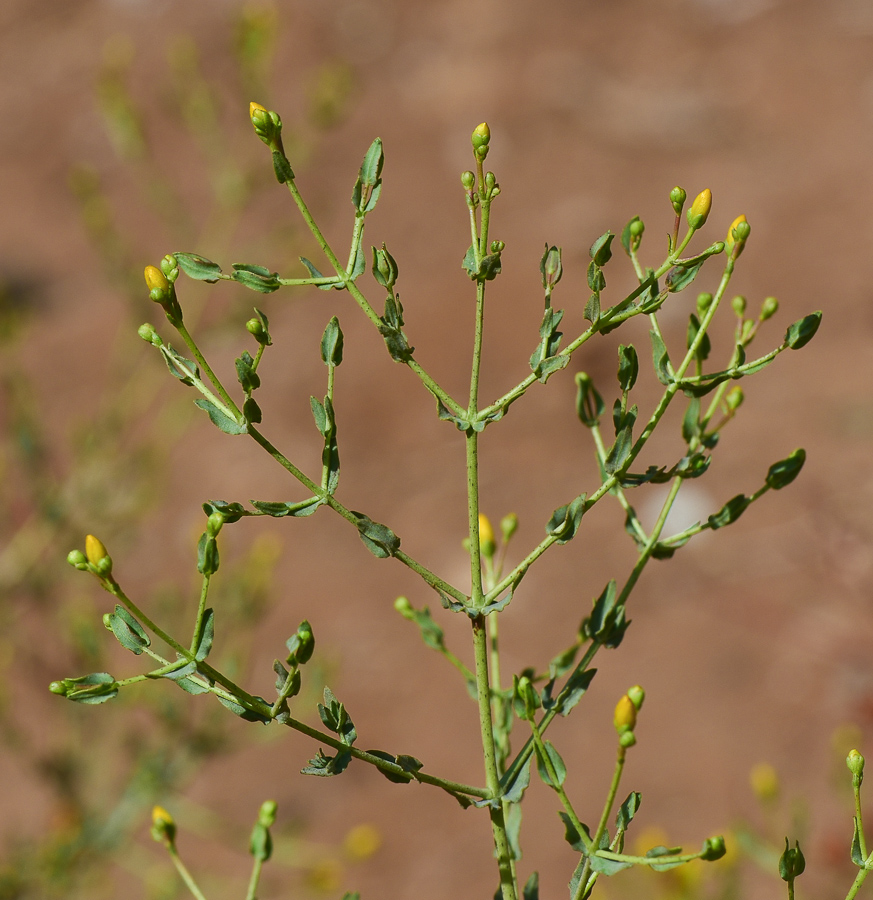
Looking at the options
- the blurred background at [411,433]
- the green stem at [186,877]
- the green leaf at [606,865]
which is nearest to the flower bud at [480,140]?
the green leaf at [606,865]

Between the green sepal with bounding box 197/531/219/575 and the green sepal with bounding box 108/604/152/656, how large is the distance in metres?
0.09

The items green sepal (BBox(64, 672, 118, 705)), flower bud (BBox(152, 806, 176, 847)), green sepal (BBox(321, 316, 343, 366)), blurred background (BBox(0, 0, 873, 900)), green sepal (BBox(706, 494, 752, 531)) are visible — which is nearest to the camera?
green sepal (BBox(64, 672, 118, 705))

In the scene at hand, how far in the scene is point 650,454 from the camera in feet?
17.4

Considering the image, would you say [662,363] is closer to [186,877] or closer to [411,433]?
[186,877]

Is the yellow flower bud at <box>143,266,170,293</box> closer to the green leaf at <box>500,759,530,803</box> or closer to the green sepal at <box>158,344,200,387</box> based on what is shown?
the green sepal at <box>158,344,200,387</box>

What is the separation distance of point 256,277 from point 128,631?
1.25 ft

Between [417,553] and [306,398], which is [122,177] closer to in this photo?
[306,398]

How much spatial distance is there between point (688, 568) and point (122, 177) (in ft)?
17.7

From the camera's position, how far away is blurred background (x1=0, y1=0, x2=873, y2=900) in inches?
121

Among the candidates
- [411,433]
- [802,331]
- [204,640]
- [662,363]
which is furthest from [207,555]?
[411,433]

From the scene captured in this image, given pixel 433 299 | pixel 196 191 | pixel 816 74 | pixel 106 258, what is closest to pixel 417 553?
pixel 433 299

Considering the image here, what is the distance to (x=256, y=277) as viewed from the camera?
3.46 ft

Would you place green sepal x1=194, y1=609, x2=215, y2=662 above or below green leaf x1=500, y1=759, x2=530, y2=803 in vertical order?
above

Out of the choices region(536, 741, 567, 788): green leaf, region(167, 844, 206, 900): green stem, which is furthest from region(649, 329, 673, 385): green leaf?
region(167, 844, 206, 900): green stem
